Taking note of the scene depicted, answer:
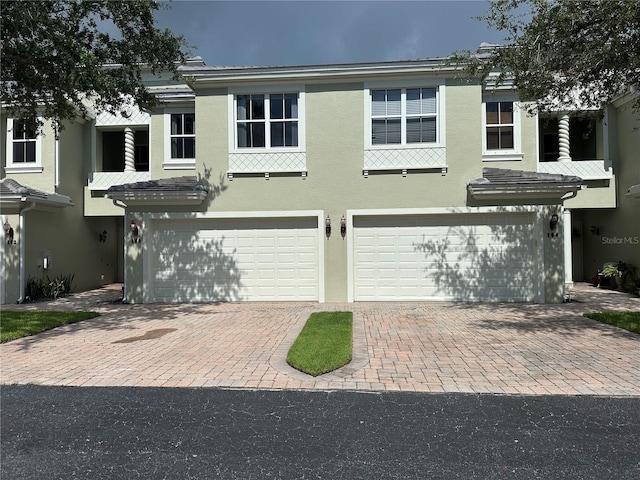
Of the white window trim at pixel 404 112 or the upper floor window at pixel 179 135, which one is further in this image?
the upper floor window at pixel 179 135

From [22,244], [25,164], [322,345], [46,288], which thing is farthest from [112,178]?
[322,345]

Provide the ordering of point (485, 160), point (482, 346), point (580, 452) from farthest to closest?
1. point (485, 160)
2. point (482, 346)
3. point (580, 452)

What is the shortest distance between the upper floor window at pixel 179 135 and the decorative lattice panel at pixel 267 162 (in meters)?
4.01

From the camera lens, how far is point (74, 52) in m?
8.30

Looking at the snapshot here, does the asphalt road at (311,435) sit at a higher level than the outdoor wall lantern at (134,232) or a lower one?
lower

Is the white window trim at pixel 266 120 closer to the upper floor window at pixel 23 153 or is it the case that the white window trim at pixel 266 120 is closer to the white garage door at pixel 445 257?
the white garage door at pixel 445 257

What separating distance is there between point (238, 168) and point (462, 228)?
21.3 feet

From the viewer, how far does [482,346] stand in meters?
6.96

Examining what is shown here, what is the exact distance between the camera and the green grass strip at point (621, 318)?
8117 millimetres

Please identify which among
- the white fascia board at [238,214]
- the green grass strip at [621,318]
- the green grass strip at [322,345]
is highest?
the white fascia board at [238,214]

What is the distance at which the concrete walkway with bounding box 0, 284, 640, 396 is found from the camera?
207 inches

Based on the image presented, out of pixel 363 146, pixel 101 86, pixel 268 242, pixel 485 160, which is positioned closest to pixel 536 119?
pixel 485 160

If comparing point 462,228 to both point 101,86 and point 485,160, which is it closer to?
point 485,160

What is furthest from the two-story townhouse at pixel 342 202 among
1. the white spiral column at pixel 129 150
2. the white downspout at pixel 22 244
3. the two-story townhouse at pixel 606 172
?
the white spiral column at pixel 129 150
